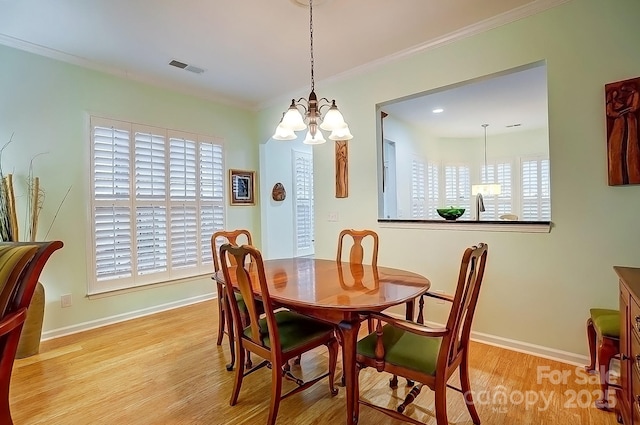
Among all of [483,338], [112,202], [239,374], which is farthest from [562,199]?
[112,202]

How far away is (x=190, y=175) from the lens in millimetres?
4070

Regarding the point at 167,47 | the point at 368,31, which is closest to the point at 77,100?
the point at 167,47

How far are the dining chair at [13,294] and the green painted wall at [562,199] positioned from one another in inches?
111

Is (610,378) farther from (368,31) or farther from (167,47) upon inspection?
(167,47)

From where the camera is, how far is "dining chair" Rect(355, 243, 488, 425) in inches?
57.1

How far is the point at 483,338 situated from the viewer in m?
2.81

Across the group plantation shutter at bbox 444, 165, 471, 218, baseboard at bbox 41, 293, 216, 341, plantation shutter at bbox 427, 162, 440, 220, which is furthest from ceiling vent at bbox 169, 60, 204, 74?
plantation shutter at bbox 444, 165, 471, 218

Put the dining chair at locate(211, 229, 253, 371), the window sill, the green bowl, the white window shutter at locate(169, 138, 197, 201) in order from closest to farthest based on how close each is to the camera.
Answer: the dining chair at locate(211, 229, 253, 371)
the window sill
the green bowl
the white window shutter at locate(169, 138, 197, 201)

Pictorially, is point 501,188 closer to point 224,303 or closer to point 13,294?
point 224,303

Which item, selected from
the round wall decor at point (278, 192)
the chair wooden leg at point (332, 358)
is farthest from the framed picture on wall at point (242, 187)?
the chair wooden leg at point (332, 358)

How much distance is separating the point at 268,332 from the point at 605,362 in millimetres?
1918

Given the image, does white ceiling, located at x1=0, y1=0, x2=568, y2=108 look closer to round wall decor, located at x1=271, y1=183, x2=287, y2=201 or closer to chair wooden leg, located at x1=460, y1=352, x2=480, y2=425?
round wall decor, located at x1=271, y1=183, x2=287, y2=201

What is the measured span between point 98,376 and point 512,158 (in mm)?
7236

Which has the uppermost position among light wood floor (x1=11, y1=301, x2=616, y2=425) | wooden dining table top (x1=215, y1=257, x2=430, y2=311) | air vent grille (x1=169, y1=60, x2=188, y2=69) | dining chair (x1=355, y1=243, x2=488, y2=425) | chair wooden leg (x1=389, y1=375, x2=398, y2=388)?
air vent grille (x1=169, y1=60, x2=188, y2=69)
